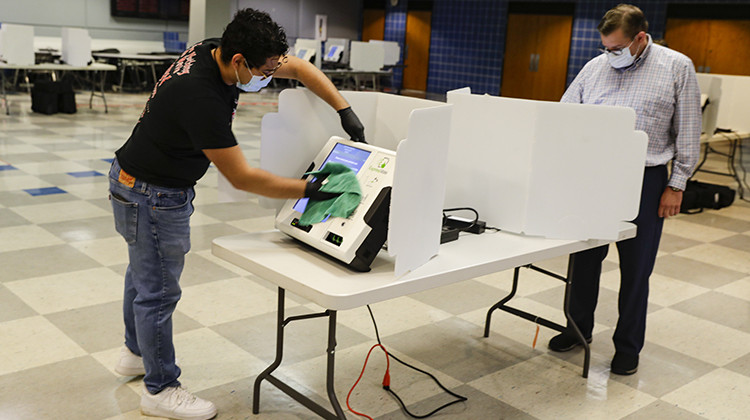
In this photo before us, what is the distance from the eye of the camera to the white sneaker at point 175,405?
228 cm

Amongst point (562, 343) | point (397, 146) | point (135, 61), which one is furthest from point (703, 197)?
point (135, 61)

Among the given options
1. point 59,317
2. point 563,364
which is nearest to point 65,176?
point 59,317

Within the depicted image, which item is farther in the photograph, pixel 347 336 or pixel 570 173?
pixel 347 336

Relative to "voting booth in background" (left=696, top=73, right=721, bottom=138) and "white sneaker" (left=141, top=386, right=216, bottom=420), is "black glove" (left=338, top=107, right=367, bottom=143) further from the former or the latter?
"voting booth in background" (left=696, top=73, right=721, bottom=138)

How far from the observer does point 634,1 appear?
13.2 m

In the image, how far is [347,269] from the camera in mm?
2045

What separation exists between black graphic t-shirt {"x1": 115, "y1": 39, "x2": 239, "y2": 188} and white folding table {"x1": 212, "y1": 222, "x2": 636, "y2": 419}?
0.94ft

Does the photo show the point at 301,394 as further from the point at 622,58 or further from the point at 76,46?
the point at 76,46

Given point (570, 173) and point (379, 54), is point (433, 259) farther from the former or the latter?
point (379, 54)

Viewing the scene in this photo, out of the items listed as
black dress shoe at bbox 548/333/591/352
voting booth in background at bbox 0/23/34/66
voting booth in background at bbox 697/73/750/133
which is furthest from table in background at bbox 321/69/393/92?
black dress shoe at bbox 548/333/591/352

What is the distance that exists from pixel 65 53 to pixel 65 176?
4898mm

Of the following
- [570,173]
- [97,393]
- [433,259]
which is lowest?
[97,393]

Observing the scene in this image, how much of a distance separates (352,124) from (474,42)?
14.2 metres

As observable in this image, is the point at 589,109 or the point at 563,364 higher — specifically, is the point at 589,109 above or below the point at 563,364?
above
